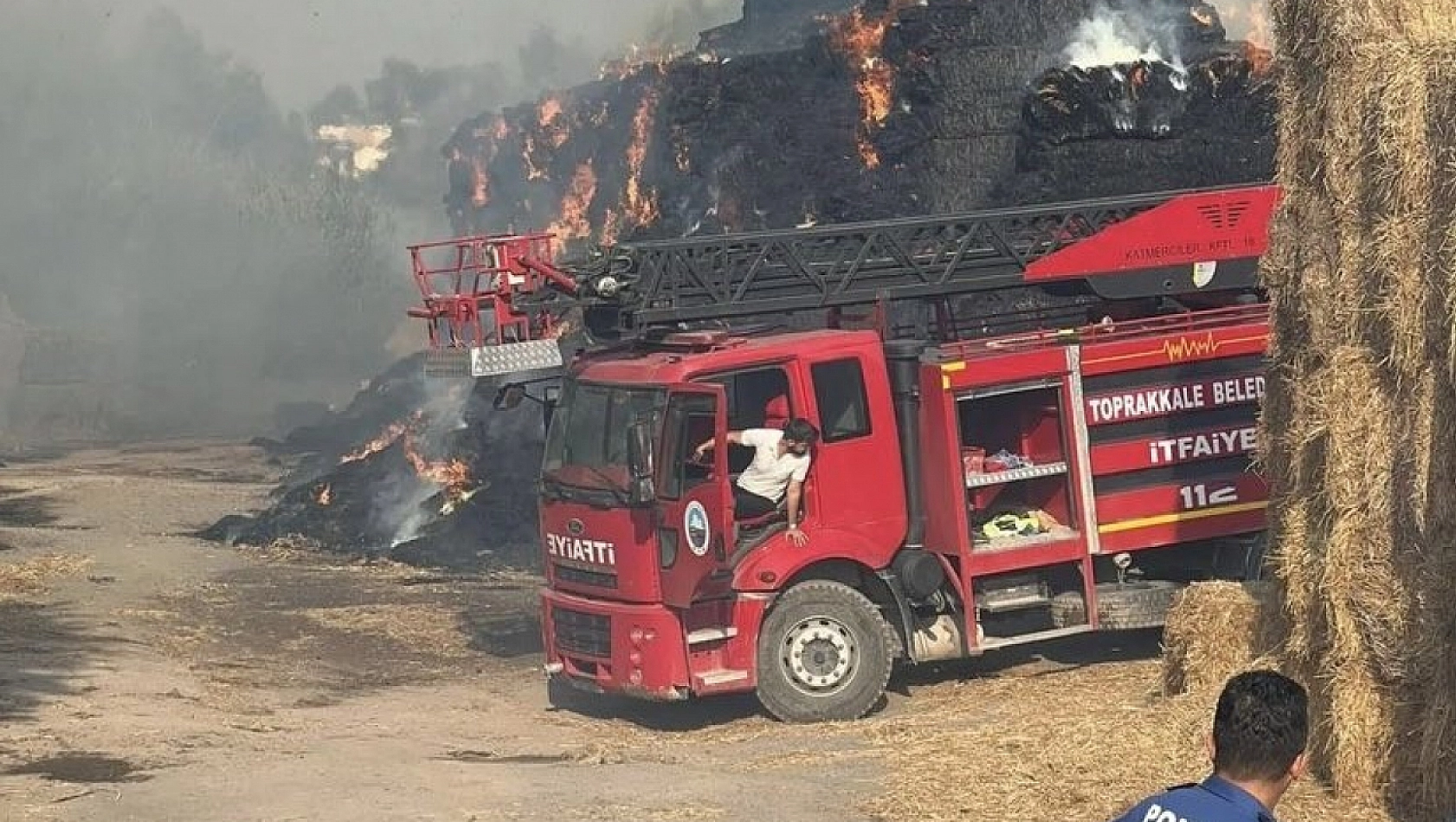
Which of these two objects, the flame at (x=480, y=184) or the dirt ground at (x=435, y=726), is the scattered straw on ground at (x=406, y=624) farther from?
the flame at (x=480, y=184)

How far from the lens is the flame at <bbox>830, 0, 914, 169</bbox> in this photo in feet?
107

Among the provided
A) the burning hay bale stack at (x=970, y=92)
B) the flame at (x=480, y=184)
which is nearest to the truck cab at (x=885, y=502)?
the burning hay bale stack at (x=970, y=92)

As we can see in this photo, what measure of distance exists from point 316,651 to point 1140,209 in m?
8.42

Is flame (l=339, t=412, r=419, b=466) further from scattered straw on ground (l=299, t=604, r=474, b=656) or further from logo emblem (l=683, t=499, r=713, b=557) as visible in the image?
Answer: logo emblem (l=683, t=499, r=713, b=557)

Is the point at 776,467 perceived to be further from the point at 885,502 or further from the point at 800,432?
the point at 885,502

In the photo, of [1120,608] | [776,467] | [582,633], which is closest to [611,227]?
[582,633]

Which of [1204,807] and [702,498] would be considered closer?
[1204,807]

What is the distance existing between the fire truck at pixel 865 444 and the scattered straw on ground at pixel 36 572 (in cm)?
746

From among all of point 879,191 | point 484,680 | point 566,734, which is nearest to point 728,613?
point 566,734

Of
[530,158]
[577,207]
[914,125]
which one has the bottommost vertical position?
[914,125]

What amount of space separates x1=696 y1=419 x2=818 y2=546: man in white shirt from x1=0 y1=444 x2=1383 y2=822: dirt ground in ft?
5.28

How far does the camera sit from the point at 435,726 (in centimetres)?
1585

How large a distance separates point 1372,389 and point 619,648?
6268 mm

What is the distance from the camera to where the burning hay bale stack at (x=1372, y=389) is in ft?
34.1
